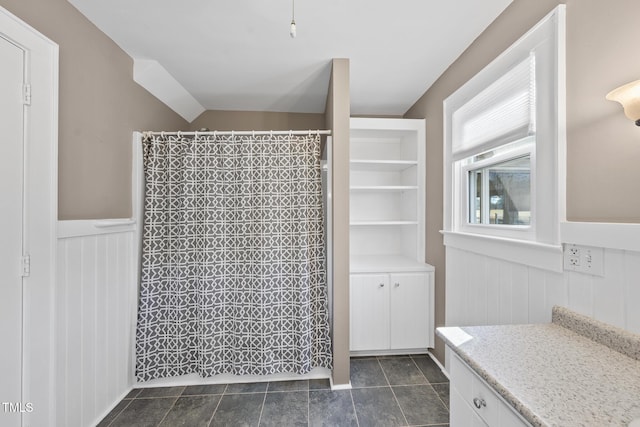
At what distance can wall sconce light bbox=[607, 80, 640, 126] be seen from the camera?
2.65 ft

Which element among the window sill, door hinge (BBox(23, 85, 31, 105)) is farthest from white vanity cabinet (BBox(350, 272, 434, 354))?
door hinge (BBox(23, 85, 31, 105))

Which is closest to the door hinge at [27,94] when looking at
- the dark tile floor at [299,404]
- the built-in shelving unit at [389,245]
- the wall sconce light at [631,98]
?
the dark tile floor at [299,404]

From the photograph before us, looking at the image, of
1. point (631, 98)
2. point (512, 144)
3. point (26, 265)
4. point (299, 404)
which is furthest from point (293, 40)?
point (299, 404)

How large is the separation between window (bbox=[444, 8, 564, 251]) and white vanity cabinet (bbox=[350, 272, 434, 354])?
2.04 feet

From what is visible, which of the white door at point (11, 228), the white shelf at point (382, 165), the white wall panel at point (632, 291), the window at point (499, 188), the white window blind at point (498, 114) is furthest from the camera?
the white shelf at point (382, 165)

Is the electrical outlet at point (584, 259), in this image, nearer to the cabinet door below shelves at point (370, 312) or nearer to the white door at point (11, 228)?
the cabinet door below shelves at point (370, 312)

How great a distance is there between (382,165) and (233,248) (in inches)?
65.3

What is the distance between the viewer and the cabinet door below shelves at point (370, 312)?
2252 mm

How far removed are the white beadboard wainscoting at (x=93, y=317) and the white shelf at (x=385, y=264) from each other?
1.78 m

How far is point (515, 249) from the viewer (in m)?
1.37

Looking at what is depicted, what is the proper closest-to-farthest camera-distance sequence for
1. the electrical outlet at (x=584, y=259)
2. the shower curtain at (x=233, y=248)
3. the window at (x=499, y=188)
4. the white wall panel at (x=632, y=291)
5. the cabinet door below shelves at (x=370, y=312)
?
the white wall panel at (x=632, y=291) < the electrical outlet at (x=584, y=259) < the window at (x=499, y=188) < the shower curtain at (x=233, y=248) < the cabinet door below shelves at (x=370, y=312)

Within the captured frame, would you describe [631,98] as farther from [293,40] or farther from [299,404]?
[299,404]

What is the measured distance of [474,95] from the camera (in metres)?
1.72

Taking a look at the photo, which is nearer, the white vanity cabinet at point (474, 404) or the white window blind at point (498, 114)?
the white vanity cabinet at point (474, 404)
